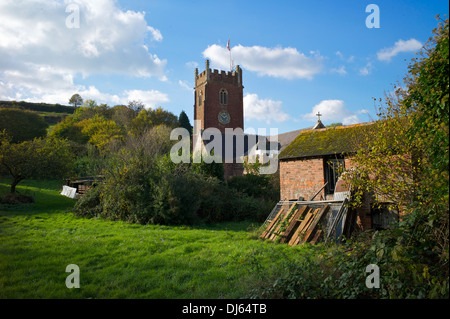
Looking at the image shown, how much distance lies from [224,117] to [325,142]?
32.9 metres

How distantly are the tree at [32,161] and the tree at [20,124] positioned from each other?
21154 millimetres

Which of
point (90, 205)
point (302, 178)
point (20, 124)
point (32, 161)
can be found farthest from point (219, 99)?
point (302, 178)

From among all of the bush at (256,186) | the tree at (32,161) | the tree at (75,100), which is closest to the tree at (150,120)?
the tree at (32,161)

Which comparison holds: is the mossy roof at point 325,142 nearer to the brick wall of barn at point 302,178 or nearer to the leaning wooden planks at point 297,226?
the brick wall of barn at point 302,178

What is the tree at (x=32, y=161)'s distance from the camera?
692 inches

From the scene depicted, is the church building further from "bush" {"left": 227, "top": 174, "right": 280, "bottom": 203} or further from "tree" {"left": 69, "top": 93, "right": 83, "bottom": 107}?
"tree" {"left": 69, "top": 93, "right": 83, "bottom": 107}

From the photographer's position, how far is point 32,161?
1784cm

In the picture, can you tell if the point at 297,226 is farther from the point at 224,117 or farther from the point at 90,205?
the point at 224,117

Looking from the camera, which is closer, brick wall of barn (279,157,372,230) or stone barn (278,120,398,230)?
stone barn (278,120,398,230)

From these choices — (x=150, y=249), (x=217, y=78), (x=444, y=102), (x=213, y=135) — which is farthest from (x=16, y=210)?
(x=217, y=78)

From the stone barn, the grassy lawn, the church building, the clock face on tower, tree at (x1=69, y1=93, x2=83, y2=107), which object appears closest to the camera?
the grassy lawn

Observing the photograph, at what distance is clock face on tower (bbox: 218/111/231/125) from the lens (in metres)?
44.2

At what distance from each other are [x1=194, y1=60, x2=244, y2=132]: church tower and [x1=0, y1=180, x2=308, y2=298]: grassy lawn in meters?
34.1

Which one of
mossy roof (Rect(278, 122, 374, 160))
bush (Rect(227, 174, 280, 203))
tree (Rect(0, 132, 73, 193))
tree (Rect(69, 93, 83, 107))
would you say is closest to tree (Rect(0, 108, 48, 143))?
tree (Rect(0, 132, 73, 193))
